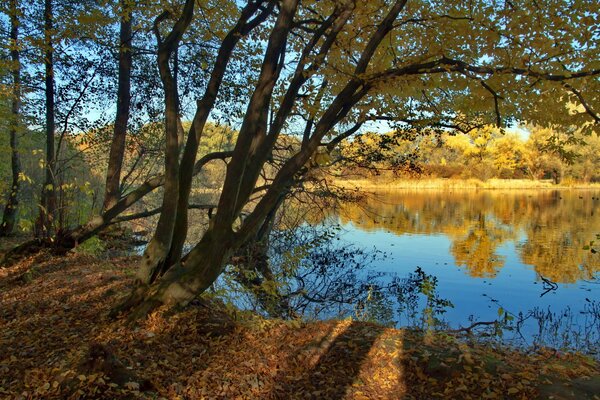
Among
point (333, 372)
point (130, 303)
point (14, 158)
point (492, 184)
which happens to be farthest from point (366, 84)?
point (492, 184)

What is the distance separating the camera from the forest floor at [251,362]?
10.1 ft

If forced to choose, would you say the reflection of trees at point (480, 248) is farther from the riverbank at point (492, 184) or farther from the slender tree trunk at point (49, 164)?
the riverbank at point (492, 184)

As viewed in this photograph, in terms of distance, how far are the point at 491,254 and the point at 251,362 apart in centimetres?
1194

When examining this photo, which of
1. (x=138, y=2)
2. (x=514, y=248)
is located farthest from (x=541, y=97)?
(x=514, y=248)

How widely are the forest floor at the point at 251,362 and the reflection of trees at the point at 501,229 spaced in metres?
6.93

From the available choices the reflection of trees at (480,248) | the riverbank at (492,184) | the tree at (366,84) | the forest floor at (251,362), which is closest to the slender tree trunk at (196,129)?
the tree at (366,84)

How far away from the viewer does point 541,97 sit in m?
4.55

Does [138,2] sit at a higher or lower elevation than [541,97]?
higher

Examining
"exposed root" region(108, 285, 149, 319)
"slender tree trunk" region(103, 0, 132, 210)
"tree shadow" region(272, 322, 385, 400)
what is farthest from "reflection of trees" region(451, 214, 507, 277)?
"slender tree trunk" region(103, 0, 132, 210)

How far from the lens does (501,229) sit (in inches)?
720

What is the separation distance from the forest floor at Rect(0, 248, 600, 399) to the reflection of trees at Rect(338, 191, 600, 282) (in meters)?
6.93

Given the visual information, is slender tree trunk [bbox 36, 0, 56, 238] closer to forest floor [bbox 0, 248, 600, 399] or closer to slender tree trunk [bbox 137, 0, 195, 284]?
slender tree trunk [bbox 137, 0, 195, 284]

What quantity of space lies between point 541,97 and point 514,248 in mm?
11160

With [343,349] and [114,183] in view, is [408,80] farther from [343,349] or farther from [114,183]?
[114,183]
